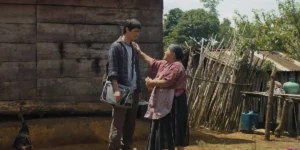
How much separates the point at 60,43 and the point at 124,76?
2.06 m

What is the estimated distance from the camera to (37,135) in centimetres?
592

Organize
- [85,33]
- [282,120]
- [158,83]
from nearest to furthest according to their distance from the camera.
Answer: [158,83], [85,33], [282,120]

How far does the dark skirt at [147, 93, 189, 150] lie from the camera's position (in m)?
5.31

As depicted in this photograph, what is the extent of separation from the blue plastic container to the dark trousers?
561 centimetres

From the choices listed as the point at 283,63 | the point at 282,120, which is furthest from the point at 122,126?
the point at 283,63

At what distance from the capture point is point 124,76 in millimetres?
4719

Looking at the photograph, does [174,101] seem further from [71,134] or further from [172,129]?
[71,134]

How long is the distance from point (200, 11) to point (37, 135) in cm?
5391

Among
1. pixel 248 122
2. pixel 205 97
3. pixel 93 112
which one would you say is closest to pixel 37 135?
pixel 93 112

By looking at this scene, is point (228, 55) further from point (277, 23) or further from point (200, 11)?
point (200, 11)

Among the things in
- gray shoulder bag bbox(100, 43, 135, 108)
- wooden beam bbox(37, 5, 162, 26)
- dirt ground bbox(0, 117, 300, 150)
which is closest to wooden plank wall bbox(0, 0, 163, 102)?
wooden beam bbox(37, 5, 162, 26)

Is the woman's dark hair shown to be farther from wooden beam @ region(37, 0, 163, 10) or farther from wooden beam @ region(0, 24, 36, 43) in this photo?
wooden beam @ region(0, 24, 36, 43)

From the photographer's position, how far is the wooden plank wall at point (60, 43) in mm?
6094

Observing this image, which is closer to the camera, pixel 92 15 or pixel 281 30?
pixel 92 15
